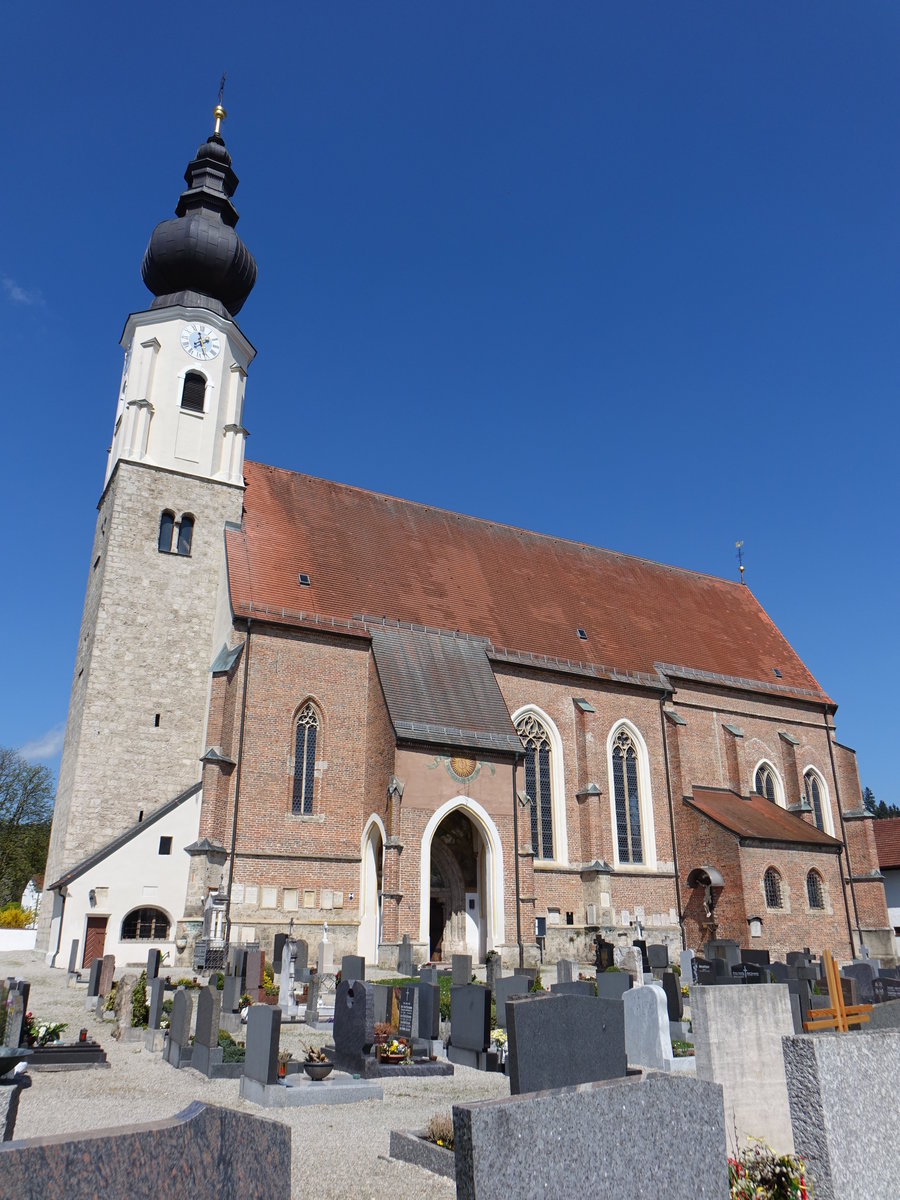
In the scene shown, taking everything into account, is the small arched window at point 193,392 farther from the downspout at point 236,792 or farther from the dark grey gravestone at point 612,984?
the dark grey gravestone at point 612,984

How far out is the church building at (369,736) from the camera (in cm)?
1911

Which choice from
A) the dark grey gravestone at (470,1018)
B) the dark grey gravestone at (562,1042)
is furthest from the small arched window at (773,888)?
the dark grey gravestone at (562,1042)

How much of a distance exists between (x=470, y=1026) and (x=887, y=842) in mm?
25870

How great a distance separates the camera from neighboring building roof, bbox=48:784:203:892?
18.2 metres

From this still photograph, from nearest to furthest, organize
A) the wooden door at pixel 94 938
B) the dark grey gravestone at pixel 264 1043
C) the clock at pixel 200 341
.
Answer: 1. the dark grey gravestone at pixel 264 1043
2. the wooden door at pixel 94 938
3. the clock at pixel 200 341

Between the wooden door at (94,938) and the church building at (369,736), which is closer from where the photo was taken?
the wooden door at (94,938)

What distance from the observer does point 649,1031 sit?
848cm

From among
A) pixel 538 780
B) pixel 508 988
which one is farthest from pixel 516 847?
pixel 508 988

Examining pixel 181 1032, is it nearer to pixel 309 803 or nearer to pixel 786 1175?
pixel 786 1175

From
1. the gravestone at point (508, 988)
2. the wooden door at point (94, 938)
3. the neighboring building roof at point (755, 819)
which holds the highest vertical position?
the neighboring building roof at point (755, 819)

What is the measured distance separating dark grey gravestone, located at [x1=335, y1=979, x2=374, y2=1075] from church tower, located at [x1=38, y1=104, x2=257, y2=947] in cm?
1168

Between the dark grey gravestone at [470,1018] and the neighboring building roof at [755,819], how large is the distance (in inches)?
564

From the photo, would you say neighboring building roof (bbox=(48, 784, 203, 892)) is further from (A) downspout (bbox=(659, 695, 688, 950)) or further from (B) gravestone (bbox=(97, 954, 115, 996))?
(A) downspout (bbox=(659, 695, 688, 950))

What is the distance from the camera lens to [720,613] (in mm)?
31875
